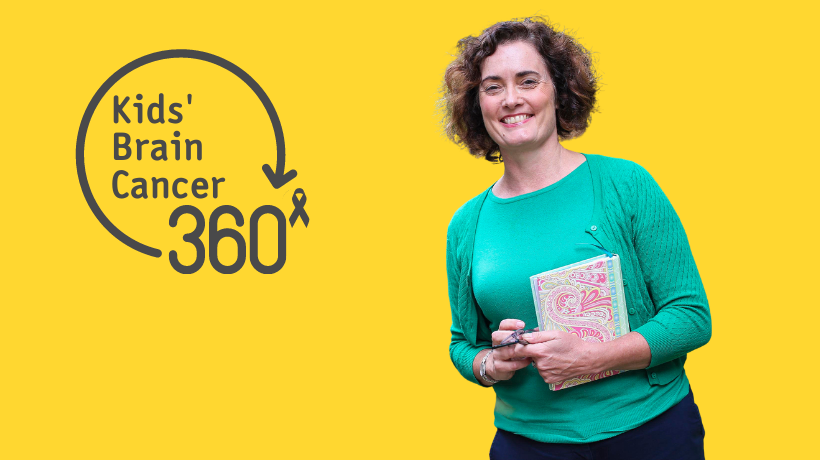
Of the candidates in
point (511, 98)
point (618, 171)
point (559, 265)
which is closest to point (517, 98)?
point (511, 98)

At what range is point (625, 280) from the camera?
2.59 meters

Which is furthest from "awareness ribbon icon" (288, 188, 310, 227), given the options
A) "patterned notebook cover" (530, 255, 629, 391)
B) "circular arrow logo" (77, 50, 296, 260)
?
"patterned notebook cover" (530, 255, 629, 391)

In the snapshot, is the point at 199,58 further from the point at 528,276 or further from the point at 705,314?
the point at 705,314

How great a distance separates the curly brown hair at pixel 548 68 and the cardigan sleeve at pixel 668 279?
51 centimetres

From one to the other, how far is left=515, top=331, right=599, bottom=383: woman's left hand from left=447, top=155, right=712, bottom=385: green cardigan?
0.23 metres

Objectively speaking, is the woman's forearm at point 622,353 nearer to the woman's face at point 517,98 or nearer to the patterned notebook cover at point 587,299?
the patterned notebook cover at point 587,299

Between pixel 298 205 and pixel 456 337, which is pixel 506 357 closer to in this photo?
pixel 456 337

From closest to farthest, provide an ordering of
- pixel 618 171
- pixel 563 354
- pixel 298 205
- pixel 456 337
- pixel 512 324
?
pixel 563 354
pixel 512 324
pixel 618 171
pixel 456 337
pixel 298 205

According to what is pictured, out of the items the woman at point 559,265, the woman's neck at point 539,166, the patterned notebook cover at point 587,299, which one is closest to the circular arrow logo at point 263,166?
the woman at point 559,265

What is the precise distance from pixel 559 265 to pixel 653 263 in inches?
13.2

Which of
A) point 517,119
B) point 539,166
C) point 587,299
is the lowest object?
point 587,299

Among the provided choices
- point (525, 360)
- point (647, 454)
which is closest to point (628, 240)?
point (525, 360)

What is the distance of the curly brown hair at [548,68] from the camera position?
9.53ft

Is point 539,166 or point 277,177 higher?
point 277,177
